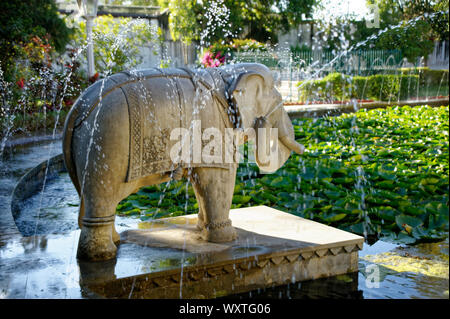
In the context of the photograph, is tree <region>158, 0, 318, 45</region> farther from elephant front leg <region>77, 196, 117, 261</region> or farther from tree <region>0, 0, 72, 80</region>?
elephant front leg <region>77, 196, 117, 261</region>

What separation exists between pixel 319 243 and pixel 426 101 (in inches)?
465

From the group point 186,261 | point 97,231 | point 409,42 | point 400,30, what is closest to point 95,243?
point 97,231

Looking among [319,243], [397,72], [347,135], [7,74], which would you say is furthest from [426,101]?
[319,243]

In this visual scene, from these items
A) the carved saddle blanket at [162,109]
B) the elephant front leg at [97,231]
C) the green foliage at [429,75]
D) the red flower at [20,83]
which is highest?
the green foliage at [429,75]

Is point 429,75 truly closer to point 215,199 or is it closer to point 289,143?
point 289,143

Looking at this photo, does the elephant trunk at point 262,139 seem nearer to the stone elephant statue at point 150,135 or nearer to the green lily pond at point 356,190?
the stone elephant statue at point 150,135

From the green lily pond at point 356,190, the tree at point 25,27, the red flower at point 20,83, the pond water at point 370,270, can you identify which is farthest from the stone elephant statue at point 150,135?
the tree at point 25,27

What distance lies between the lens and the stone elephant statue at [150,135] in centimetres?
261

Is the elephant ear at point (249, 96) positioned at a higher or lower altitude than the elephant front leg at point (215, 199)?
higher

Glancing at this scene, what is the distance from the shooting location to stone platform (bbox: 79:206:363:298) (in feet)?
8.57


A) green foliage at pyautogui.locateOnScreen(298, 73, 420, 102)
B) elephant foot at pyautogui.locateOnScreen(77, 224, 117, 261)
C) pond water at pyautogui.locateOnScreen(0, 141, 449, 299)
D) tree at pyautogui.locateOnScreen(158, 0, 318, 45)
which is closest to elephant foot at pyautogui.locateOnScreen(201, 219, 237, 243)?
pond water at pyautogui.locateOnScreen(0, 141, 449, 299)

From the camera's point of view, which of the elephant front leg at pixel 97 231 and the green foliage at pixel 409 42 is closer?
the elephant front leg at pixel 97 231

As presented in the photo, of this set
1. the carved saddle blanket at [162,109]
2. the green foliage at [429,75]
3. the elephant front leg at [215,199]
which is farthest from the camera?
the green foliage at [429,75]
